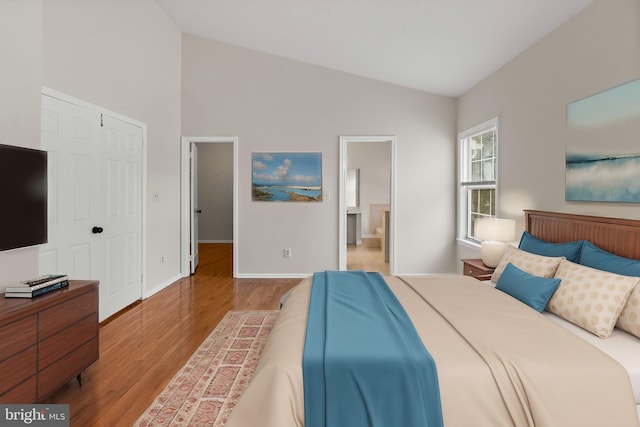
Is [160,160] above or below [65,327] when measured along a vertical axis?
above

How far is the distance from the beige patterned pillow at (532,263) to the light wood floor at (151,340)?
237 centimetres

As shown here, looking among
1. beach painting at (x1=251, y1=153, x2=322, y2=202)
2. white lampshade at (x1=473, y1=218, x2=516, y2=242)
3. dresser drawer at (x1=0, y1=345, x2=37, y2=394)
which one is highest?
beach painting at (x1=251, y1=153, x2=322, y2=202)

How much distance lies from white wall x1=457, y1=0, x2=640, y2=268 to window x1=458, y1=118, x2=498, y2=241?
23 cm

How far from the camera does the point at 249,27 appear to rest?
450 cm

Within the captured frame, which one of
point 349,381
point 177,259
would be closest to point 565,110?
point 349,381

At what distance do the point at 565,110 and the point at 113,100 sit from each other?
4104 millimetres

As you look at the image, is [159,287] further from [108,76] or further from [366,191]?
[366,191]

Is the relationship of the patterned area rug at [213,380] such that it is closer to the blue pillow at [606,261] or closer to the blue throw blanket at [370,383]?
the blue throw blanket at [370,383]

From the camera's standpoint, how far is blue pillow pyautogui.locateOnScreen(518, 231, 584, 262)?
2.52 m

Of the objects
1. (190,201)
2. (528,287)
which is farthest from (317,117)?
(528,287)

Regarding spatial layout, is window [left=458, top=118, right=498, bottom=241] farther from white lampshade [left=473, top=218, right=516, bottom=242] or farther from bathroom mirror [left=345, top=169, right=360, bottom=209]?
bathroom mirror [left=345, top=169, right=360, bottom=209]

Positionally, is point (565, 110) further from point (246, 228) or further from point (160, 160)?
point (160, 160)

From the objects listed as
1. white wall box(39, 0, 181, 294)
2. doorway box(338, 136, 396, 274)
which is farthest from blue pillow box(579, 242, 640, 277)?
doorway box(338, 136, 396, 274)

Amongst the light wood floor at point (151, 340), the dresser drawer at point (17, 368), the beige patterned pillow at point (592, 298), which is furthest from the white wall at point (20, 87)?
the beige patterned pillow at point (592, 298)
